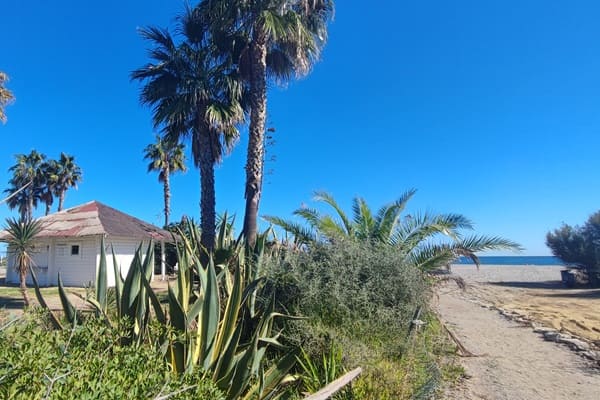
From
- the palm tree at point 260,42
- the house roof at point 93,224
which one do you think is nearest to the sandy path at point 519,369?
the palm tree at point 260,42

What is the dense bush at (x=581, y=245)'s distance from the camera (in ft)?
78.4

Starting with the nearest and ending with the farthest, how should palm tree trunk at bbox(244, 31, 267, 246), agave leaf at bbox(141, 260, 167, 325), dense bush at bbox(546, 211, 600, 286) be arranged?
agave leaf at bbox(141, 260, 167, 325) < palm tree trunk at bbox(244, 31, 267, 246) < dense bush at bbox(546, 211, 600, 286)

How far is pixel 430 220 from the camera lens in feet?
26.1

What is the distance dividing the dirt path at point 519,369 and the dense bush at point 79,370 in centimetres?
409

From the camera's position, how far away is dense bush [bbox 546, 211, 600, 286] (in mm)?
23891

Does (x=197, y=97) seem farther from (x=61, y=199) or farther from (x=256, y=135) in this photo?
(x=61, y=199)

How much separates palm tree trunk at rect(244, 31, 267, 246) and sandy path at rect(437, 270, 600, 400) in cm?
534

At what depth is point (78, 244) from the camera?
61.3 ft

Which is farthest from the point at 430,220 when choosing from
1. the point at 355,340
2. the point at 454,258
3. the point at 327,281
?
the point at 355,340

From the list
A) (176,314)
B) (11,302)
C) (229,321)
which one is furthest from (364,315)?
(11,302)

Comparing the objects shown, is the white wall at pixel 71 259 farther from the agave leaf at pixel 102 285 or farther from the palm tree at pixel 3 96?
the agave leaf at pixel 102 285

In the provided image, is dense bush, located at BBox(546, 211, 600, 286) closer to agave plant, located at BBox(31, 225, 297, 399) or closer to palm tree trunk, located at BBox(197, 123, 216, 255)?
palm tree trunk, located at BBox(197, 123, 216, 255)

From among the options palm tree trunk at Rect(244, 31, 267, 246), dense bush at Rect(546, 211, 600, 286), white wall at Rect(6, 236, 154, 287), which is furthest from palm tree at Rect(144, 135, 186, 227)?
dense bush at Rect(546, 211, 600, 286)

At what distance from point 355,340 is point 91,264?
696 inches
